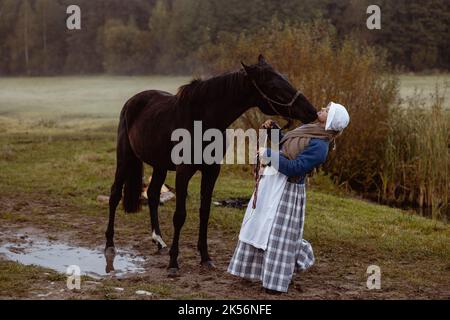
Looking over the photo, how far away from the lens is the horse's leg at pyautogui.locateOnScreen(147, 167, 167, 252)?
664 cm

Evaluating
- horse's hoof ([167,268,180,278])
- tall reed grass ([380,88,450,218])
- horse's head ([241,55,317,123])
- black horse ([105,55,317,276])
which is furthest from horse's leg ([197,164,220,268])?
tall reed grass ([380,88,450,218])

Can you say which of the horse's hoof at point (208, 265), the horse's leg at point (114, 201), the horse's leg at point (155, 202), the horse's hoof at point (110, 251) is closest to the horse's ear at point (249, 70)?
the horse's leg at point (155, 202)

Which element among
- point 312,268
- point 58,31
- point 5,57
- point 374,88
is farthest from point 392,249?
point 5,57

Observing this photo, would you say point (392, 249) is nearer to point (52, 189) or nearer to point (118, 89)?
point (52, 189)

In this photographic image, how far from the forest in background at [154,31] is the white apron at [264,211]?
14425 mm

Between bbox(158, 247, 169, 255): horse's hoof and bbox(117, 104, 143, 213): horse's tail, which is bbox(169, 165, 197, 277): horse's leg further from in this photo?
bbox(117, 104, 143, 213): horse's tail

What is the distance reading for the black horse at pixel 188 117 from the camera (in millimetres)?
5148

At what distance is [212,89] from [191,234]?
2594 mm

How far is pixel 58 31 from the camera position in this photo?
63.6ft

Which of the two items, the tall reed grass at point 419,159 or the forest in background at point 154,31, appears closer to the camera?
the tall reed grass at point 419,159

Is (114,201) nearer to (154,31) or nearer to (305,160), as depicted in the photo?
(305,160)

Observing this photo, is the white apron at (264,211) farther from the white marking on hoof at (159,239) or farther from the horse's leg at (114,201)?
the horse's leg at (114,201)

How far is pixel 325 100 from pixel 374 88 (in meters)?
1.22
